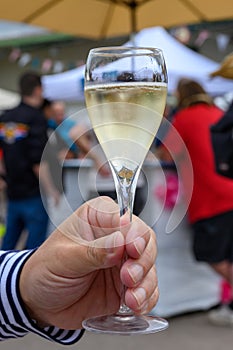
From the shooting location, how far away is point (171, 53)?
23.6 feet

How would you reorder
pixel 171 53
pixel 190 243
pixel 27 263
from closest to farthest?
pixel 27 263
pixel 190 243
pixel 171 53

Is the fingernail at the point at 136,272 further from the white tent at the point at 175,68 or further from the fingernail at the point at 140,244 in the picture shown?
the white tent at the point at 175,68

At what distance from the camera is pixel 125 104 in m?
0.80

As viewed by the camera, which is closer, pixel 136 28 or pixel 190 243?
pixel 136 28

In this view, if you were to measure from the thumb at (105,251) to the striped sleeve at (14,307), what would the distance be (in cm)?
20

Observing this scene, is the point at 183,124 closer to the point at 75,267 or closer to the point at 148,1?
the point at 148,1

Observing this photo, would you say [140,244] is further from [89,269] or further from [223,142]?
[223,142]

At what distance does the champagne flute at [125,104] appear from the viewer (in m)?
0.81

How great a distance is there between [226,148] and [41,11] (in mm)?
1305

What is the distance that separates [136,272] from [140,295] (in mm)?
39

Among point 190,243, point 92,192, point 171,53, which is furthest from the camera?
point 171,53

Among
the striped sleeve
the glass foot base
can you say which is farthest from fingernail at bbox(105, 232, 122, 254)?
the striped sleeve

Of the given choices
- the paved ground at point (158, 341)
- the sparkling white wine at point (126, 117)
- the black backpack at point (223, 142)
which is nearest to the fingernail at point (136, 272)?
the sparkling white wine at point (126, 117)

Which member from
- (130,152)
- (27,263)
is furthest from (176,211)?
(27,263)
